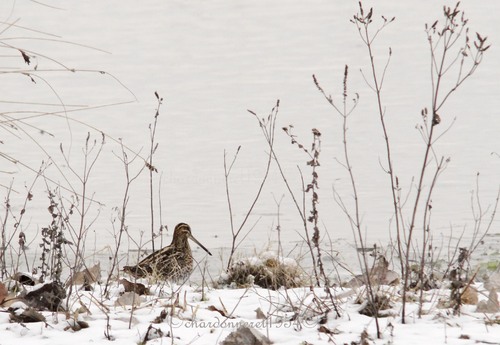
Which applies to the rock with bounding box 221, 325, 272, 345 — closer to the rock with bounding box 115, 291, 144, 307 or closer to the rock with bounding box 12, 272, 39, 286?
the rock with bounding box 115, 291, 144, 307

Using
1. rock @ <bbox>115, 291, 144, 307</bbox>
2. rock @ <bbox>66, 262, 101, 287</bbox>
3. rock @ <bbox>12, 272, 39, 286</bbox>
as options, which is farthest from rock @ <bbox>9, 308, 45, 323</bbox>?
rock @ <bbox>12, 272, 39, 286</bbox>

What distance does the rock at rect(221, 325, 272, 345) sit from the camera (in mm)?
4871

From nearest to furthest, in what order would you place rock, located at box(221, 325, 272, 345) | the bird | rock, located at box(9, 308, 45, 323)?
rock, located at box(221, 325, 272, 345) < rock, located at box(9, 308, 45, 323) < the bird

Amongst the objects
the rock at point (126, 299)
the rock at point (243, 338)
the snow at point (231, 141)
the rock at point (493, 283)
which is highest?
the snow at point (231, 141)

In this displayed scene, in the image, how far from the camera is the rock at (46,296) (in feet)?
17.8

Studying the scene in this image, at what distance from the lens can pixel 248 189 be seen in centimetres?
1041

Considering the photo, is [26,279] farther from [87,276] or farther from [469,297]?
[469,297]

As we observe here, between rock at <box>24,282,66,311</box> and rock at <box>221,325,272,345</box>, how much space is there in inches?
41.3

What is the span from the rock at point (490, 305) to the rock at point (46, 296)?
2.19 metres

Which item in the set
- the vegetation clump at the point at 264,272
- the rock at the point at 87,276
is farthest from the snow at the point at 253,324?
the vegetation clump at the point at 264,272

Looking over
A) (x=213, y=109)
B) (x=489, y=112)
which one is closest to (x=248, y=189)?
(x=213, y=109)

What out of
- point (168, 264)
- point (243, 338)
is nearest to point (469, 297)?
point (243, 338)

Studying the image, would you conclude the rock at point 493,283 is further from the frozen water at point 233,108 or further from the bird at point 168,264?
the frozen water at point 233,108

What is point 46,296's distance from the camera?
542cm
